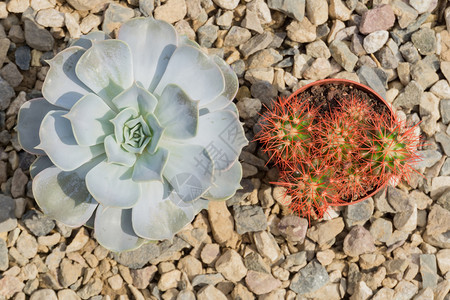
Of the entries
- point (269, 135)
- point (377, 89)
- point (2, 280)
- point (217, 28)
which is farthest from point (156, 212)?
point (377, 89)

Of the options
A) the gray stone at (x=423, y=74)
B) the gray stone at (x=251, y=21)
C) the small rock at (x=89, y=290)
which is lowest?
the small rock at (x=89, y=290)

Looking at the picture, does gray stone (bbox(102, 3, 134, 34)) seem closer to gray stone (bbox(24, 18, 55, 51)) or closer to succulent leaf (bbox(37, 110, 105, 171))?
gray stone (bbox(24, 18, 55, 51))

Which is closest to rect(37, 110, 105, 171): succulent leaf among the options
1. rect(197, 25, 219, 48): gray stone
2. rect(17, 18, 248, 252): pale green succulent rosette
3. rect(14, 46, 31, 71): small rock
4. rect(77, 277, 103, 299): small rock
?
rect(17, 18, 248, 252): pale green succulent rosette

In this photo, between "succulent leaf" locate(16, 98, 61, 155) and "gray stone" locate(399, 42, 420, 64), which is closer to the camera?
"succulent leaf" locate(16, 98, 61, 155)

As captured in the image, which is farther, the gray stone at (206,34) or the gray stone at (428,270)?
the gray stone at (206,34)

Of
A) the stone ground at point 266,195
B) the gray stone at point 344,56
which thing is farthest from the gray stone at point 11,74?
the gray stone at point 344,56

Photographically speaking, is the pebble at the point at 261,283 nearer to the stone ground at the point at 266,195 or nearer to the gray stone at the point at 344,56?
the stone ground at the point at 266,195
